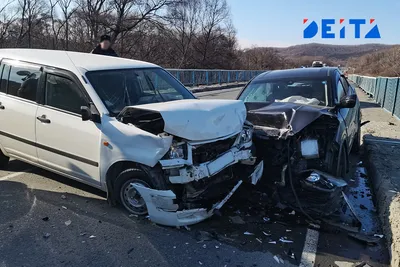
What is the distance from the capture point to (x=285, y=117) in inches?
176

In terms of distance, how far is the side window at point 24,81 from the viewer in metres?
4.61

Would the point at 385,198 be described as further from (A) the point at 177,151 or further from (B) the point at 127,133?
(B) the point at 127,133

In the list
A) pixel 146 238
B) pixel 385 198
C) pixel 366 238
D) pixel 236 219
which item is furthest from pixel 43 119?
pixel 385 198

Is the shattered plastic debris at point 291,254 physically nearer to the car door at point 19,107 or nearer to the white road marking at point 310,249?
the white road marking at point 310,249

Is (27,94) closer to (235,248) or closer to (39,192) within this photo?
(39,192)

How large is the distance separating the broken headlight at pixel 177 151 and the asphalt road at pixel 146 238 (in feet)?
2.64

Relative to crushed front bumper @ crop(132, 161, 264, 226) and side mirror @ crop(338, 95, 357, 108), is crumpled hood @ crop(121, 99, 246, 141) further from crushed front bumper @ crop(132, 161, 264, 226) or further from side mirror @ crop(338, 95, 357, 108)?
side mirror @ crop(338, 95, 357, 108)

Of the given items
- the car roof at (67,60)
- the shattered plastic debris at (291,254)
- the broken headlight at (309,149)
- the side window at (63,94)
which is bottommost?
the shattered plastic debris at (291,254)

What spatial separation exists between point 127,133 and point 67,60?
1.51 m

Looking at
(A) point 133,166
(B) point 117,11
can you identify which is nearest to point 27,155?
(A) point 133,166

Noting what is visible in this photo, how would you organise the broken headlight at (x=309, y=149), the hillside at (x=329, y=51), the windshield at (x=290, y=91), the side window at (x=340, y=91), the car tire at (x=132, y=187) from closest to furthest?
the car tire at (x=132, y=187)
the broken headlight at (x=309, y=149)
the windshield at (x=290, y=91)
the side window at (x=340, y=91)
the hillside at (x=329, y=51)

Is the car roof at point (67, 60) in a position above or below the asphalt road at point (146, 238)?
above

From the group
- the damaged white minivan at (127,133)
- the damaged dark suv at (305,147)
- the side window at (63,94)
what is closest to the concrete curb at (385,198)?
the damaged dark suv at (305,147)

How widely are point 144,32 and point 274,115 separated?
4018cm
